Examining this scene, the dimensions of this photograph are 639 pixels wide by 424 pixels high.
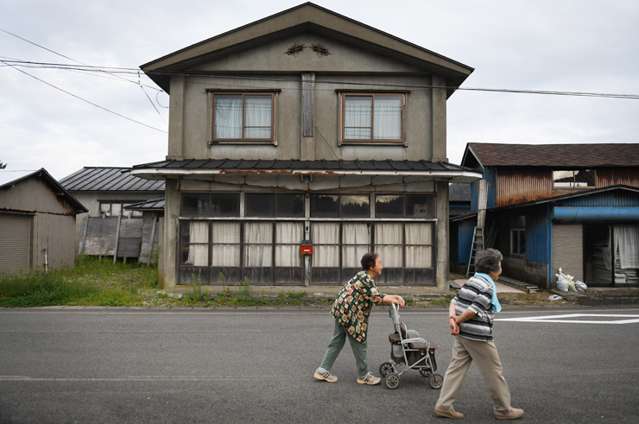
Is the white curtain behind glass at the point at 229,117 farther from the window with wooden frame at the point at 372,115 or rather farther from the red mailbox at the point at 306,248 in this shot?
the red mailbox at the point at 306,248

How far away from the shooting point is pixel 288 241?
46.4 feet

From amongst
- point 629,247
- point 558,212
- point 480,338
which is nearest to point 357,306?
point 480,338

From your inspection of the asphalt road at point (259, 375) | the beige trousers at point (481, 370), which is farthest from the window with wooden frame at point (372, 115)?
the beige trousers at point (481, 370)

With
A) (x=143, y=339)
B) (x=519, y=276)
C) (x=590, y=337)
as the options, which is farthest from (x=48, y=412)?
(x=519, y=276)

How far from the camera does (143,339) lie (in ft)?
26.8

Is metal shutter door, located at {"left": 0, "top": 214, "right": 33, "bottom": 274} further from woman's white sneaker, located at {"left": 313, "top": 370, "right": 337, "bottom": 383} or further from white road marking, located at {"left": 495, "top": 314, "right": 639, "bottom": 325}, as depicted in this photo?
white road marking, located at {"left": 495, "top": 314, "right": 639, "bottom": 325}

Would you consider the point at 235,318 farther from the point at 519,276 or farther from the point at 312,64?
the point at 519,276

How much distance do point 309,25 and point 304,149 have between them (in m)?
3.90

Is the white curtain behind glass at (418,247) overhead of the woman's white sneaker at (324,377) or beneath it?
overhead

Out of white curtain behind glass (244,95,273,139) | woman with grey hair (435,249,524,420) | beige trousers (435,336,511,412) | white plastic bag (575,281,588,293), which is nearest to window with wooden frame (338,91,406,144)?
white curtain behind glass (244,95,273,139)

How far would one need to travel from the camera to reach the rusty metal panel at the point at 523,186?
2152 cm

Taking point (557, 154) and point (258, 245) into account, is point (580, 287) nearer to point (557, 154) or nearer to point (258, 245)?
point (557, 154)

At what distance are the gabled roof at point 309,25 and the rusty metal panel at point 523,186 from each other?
359 inches

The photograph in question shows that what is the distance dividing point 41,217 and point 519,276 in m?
18.9
